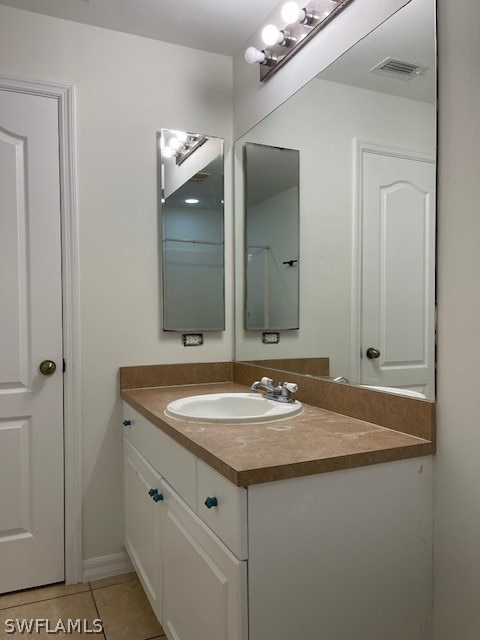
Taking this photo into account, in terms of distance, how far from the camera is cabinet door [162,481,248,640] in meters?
1.07

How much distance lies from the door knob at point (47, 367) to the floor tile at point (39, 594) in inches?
36.1

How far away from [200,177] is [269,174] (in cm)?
37

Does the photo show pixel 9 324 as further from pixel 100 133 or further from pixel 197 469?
pixel 197 469

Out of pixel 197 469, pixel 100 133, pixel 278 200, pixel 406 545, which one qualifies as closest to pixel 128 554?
pixel 197 469

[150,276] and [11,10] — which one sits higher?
[11,10]

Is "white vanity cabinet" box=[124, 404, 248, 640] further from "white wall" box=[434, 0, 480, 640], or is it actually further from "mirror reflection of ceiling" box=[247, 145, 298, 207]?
"mirror reflection of ceiling" box=[247, 145, 298, 207]

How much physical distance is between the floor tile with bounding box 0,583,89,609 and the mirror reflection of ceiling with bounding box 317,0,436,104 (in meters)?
2.23

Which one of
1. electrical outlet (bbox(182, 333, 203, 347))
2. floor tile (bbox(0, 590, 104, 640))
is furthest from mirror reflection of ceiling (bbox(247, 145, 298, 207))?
Result: floor tile (bbox(0, 590, 104, 640))

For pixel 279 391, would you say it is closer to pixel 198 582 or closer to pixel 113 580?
pixel 198 582

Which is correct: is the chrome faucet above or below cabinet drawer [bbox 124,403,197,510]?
above

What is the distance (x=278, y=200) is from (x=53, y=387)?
A: 1263 mm

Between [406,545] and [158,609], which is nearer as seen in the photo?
[406,545]

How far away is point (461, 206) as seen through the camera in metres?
1.19

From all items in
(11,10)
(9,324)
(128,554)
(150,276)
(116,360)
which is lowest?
(128,554)
